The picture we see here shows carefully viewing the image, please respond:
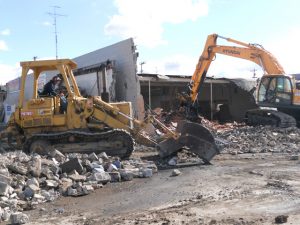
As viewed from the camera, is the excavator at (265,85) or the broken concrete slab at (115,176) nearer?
the broken concrete slab at (115,176)

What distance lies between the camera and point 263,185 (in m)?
8.34

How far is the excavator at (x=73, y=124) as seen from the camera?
11.7 metres

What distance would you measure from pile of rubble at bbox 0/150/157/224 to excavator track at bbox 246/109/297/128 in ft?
31.9

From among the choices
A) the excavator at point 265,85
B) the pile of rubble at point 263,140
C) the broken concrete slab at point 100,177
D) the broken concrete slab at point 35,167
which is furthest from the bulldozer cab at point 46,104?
the excavator at point 265,85

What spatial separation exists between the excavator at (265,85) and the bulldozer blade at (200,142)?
873cm

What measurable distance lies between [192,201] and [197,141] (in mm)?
3770

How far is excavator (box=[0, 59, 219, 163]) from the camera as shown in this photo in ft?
38.4

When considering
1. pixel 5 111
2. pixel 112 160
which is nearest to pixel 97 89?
pixel 112 160

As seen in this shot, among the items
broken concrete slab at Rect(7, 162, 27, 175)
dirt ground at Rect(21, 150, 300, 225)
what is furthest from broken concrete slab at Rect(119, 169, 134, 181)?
broken concrete slab at Rect(7, 162, 27, 175)

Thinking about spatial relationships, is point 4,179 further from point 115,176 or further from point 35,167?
point 115,176

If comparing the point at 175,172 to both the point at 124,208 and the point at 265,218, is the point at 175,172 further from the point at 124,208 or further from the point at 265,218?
the point at 265,218

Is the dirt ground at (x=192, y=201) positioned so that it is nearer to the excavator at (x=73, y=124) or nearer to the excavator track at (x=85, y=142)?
the excavator track at (x=85, y=142)

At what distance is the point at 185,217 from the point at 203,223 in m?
0.38

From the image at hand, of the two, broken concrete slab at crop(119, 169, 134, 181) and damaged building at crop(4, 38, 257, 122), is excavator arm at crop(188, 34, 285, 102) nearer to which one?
damaged building at crop(4, 38, 257, 122)
